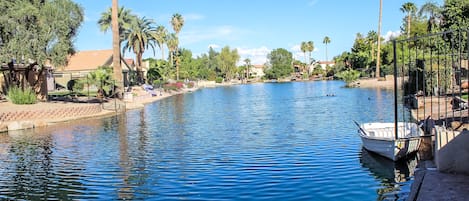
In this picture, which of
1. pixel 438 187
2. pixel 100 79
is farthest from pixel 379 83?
pixel 438 187

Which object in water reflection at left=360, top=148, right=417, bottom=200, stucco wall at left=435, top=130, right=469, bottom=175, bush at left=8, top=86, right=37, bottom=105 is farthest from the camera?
bush at left=8, top=86, right=37, bottom=105

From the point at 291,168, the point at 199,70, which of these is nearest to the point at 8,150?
the point at 291,168

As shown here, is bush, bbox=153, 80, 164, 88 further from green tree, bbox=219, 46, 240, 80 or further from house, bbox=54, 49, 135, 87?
green tree, bbox=219, 46, 240, 80

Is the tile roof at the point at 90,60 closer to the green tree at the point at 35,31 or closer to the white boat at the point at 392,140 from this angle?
the green tree at the point at 35,31

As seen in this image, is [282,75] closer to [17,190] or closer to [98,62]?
[98,62]

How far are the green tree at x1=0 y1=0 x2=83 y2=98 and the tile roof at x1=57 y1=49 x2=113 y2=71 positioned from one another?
3393 cm

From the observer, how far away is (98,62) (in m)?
65.3

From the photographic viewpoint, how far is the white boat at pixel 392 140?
12.5 meters

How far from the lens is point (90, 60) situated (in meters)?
66.6

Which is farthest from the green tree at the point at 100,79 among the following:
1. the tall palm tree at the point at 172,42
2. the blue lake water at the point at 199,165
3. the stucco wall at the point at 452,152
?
the tall palm tree at the point at 172,42

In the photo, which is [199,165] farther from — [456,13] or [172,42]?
[172,42]

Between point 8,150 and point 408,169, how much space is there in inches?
565

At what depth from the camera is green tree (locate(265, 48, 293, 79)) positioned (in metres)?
156

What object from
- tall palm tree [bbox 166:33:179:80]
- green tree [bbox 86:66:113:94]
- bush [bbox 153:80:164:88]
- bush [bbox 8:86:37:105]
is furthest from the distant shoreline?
tall palm tree [bbox 166:33:179:80]
